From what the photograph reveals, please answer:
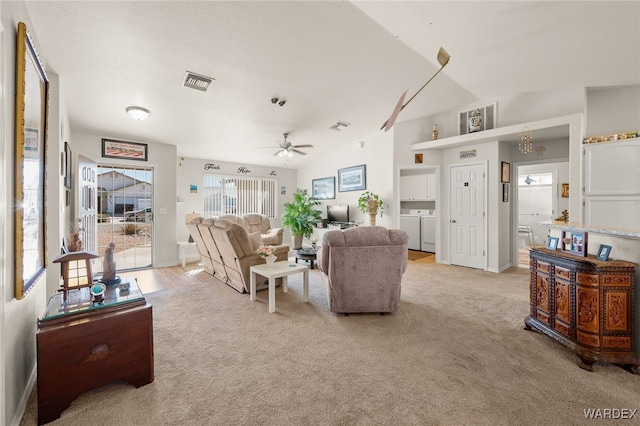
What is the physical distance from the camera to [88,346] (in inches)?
66.9

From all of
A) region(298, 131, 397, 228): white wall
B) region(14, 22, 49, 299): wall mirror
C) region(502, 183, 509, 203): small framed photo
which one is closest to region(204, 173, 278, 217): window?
region(298, 131, 397, 228): white wall

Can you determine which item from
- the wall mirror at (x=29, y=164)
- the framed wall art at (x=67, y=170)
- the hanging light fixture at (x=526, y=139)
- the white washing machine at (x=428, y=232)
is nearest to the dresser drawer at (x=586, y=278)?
the hanging light fixture at (x=526, y=139)

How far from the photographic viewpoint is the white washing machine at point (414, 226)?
24.0 ft

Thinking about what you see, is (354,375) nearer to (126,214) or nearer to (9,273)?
(9,273)

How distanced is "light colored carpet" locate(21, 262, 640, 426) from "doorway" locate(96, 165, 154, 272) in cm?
286

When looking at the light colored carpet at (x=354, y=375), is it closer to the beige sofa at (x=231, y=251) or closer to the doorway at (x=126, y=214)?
the beige sofa at (x=231, y=251)

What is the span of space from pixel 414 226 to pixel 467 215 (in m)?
2.07

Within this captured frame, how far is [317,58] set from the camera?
3.17m

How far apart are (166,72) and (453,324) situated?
4.13m

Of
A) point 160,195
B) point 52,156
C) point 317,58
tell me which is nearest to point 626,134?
point 317,58

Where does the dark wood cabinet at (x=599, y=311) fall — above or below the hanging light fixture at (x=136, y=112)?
below

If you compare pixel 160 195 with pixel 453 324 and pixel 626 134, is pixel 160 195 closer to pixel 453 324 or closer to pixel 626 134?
pixel 453 324

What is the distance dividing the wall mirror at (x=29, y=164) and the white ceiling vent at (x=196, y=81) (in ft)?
4.62

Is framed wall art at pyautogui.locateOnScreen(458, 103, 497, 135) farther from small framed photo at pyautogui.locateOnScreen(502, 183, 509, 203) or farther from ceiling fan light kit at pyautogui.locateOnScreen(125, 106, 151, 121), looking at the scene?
ceiling fan light kit at pyautogui.locateOnScreen(125, 106, 151, 121)
